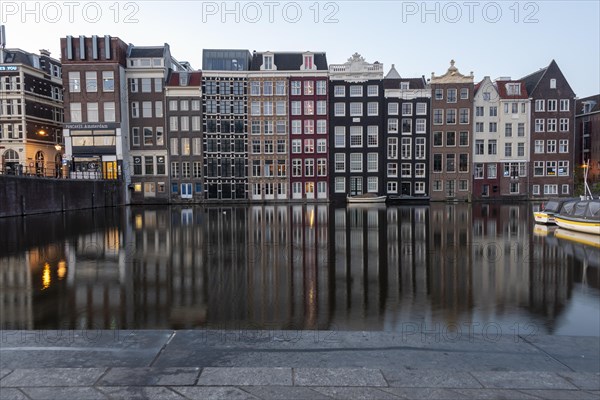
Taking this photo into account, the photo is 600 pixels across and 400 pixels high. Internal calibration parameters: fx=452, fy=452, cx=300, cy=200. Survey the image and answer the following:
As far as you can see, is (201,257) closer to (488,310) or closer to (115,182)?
(488,310)

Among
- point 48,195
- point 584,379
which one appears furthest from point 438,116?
point 584,379

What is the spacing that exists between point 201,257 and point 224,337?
1025cm

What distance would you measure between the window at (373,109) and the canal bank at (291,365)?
60.4 meters

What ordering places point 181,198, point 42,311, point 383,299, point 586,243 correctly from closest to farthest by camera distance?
point 42,311, point 383,299, point 586,243, point 181,198

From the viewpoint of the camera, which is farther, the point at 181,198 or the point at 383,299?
the point at 181,198

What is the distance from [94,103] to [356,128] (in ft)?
119

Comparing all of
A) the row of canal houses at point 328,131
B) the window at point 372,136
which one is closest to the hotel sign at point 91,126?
the row of canal houses at point 328,131

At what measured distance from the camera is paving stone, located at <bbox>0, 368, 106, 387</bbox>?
4648 mm

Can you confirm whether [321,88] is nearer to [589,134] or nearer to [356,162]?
[356,162]

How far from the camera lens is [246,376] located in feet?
15.9

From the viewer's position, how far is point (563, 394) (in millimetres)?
4484

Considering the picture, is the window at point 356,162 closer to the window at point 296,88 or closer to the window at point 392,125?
the window at point 392,125

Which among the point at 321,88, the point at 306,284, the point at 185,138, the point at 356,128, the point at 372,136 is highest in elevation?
the point at 321,88

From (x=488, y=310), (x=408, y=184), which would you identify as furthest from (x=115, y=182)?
(x=488, y=310)
